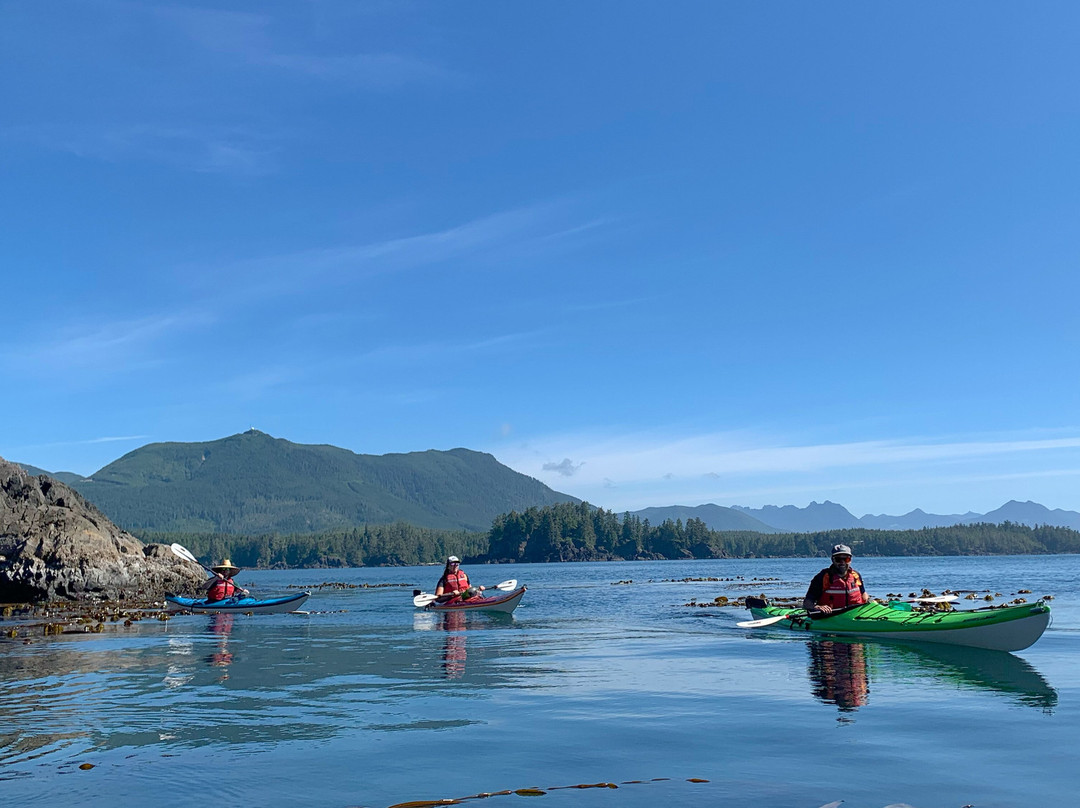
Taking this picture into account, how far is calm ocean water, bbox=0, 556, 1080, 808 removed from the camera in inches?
415

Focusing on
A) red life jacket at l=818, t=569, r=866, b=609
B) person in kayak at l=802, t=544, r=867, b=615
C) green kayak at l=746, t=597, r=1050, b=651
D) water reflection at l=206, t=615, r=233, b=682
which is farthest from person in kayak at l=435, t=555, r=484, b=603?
red life jacket at l=818, t=569, r=866, b=609

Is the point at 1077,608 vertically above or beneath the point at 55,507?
beneath

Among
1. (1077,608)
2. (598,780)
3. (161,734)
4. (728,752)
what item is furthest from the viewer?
(1077,608)

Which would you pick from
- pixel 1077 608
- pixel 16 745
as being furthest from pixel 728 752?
pixel 1077 608

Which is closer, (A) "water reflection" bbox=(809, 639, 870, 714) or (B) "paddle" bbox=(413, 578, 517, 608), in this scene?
(A) "water reflection" bbox=(809, 639, 870, 714)

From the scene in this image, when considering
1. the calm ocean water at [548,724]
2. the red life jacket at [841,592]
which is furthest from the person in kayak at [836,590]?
the calm ocean water at [548,724]

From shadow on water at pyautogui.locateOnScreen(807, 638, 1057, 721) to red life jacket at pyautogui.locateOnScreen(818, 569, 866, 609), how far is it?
Answer: 1.48 meters

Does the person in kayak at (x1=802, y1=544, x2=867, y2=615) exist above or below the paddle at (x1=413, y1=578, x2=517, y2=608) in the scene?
above

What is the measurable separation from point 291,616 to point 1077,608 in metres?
41.4

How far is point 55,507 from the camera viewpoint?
65812 millimetres

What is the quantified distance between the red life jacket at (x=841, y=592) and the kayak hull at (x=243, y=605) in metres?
26.2

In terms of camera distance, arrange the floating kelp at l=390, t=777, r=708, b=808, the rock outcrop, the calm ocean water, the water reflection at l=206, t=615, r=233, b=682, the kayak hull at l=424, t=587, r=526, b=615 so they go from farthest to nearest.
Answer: the rock outcrop, the kayak hull at l=424, t=587, r=526, b=615, the water reflection at l=206, t=615, r=233, b=682, the calm ocean water, the floating kelp at l=390, t=777, r=708, b=808

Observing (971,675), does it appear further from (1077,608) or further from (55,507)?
(55,507)

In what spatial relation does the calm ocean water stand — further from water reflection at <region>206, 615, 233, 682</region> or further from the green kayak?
the green kayak
